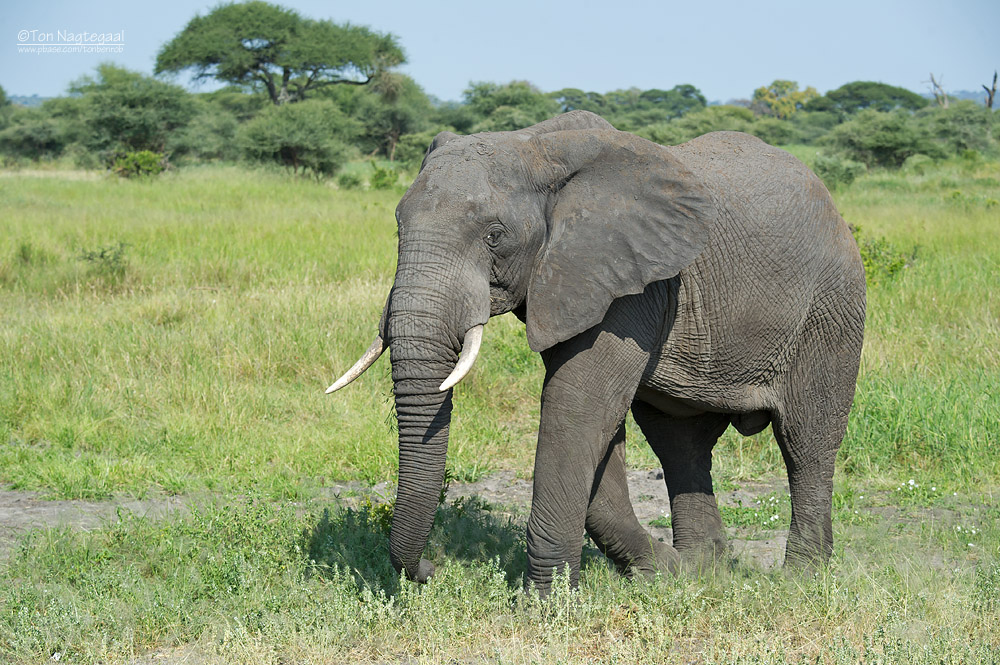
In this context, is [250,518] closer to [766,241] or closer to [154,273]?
[766,241]

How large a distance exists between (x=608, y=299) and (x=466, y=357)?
1.98ft

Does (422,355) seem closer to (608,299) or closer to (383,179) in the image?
(608,299)

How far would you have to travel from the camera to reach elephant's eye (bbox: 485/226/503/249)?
3.43 m

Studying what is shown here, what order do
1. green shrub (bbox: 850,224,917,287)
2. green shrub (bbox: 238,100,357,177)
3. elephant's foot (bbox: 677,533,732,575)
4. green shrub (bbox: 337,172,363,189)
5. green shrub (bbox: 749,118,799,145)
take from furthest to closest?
green shrub (bbox: 749,118,799,145) → green shrub (bbox: 238,100,357,177) → green shrub (bbox: 337,172,363,189) → green shrub (bbox: 850,224,917,287) → elephant's foot (bbox: 677,533,732,575)

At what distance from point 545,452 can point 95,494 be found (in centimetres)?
342

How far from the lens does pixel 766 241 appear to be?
4016 mm

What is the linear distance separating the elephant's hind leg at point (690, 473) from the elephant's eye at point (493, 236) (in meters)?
Answer: 1.57

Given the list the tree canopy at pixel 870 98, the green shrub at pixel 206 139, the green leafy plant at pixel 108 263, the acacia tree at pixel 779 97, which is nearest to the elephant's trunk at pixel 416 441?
the green leafy plant at pixel 108 263

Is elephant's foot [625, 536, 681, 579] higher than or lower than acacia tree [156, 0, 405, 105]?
lower

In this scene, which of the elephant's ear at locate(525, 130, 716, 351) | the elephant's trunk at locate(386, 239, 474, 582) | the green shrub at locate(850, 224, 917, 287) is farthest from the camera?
the green shrub at locate(850, 224, 917, 287)

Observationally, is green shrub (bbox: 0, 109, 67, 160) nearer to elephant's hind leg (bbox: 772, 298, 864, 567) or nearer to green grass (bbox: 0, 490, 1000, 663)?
green grass (bbox: 0, 490, 1000, 663)

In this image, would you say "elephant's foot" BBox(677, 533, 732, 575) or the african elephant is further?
"elephant's foot" BBox(677, 533, 732, 575)

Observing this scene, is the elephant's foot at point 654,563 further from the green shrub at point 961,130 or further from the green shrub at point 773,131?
the green shrub at point 773,131

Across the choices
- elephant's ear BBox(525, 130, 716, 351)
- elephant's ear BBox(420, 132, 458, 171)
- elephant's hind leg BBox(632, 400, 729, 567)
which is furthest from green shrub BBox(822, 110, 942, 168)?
elephant's ear BBox(420, 132, 458, 171)
